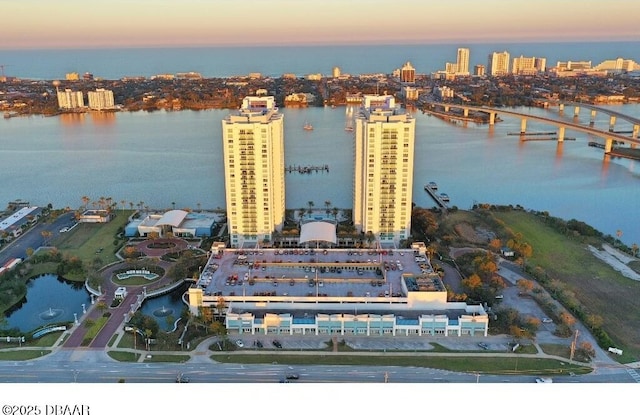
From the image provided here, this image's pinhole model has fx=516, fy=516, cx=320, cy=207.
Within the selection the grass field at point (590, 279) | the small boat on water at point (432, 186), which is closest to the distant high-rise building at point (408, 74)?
the small boat on water at point (432, 186)

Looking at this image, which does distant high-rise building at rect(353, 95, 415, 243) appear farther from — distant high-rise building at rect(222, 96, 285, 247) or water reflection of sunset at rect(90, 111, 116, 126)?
water reflection of sunset at rect(90, 111, 116, 126)

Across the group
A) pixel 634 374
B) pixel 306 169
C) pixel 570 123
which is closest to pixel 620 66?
pixel 570 123

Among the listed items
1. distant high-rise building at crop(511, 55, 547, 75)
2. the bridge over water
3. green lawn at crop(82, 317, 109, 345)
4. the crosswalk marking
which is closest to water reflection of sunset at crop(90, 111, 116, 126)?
A: green lawn at crop(82, 317, 109, 345)

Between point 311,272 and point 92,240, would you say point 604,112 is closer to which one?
point 311,272

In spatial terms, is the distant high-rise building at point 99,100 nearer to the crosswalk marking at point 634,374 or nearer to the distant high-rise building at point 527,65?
the crosswalk marking at point 634,374

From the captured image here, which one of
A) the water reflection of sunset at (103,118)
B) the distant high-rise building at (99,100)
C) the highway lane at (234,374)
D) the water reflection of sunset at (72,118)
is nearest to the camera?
the highway lane at (234,374)
